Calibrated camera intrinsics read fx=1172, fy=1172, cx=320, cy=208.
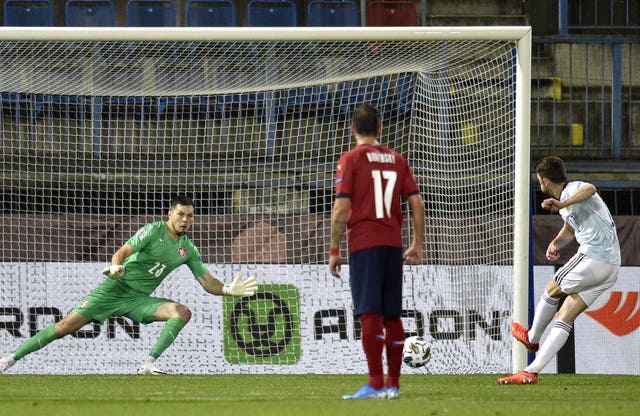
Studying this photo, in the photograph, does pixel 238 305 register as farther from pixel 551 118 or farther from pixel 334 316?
pixel 551 118

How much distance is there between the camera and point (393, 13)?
1742 cm

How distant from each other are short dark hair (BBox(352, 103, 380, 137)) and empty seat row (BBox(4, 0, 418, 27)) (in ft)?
34.4

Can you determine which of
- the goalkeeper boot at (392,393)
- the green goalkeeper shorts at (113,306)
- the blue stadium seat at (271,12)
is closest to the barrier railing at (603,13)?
the blue stadium seat at (271,12)

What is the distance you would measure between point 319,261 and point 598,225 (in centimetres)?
388

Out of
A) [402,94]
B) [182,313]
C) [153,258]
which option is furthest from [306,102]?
[182,313]

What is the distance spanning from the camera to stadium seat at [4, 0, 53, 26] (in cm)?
1688

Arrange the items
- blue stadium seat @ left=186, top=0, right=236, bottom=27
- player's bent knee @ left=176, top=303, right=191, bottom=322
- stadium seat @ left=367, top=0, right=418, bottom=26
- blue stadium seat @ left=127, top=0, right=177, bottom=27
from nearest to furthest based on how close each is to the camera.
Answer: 1. player's bent knee @ left=176, top=303, right=191, bottom=322
2. blue stadium seat @ left=127, top=0, right=177, bottom=27
3. blue stadium seat @ left=186, top=0, right=236, bottom=27
4. stadium seat @ left=367, top=0, right=418, bottom=26

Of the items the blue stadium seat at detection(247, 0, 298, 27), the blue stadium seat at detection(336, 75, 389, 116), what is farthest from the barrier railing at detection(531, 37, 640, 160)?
the blue stadium seat at detection(247, 0, 298, 27)

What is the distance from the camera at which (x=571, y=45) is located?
15.4m

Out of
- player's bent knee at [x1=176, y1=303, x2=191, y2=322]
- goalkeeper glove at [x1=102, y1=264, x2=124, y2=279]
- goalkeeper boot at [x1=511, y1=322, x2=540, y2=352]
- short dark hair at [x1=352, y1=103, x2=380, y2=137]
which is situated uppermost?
short dark hair at [x1=352, y1=103, x2=380, y2=137]

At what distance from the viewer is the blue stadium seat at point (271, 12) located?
17.0 metres

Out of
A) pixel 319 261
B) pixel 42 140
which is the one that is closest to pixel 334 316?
pixel 319 261

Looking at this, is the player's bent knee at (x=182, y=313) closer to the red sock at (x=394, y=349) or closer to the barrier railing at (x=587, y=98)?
the red sock at (x=394, y=349)

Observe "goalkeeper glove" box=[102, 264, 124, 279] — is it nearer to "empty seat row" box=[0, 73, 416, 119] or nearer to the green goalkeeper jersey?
the green goalkeeper jersey
